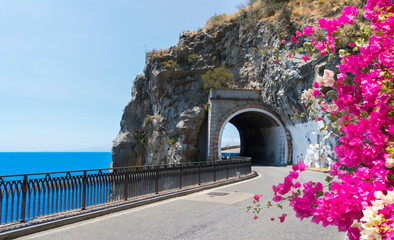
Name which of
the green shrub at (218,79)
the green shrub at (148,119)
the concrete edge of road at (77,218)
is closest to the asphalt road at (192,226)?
the concrete edge of road at (77,218)

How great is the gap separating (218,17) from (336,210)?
117 ft

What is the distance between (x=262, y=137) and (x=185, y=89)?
1062cm

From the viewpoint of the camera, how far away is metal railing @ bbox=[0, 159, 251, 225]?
6395 millimetres

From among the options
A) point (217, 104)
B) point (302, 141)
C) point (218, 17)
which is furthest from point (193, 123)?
point (218, 17)

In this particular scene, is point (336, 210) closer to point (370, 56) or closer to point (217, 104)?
point (370, 56)

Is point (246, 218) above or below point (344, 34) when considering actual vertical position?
below

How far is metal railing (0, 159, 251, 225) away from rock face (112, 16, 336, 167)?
15103 mm

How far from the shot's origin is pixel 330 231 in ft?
19.9

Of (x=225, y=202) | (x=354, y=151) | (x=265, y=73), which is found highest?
(x=265, y=73)

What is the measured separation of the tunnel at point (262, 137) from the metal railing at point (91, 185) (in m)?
13.9

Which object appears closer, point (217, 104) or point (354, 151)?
point (354, 151)

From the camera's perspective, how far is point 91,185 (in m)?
8.05

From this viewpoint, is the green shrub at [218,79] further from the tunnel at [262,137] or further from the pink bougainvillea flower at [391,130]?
the pink bougainvillea flower at [391,130]

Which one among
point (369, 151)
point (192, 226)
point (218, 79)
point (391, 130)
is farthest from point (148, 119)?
point (391, 130)
